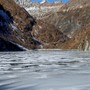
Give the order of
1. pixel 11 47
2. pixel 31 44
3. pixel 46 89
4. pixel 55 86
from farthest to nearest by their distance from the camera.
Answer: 1. pixel 31 44
2. pixel 11 47
3. pixel 55 86
4. pixel 46 89

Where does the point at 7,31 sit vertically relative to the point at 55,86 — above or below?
above

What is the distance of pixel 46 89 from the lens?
9.82m

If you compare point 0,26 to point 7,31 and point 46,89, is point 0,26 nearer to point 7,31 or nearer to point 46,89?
point 7,31

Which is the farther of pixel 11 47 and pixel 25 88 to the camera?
pixel 11 47

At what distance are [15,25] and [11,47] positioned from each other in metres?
48.7

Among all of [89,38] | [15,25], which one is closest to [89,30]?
[89,38]

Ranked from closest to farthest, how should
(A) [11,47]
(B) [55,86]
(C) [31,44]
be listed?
(B) [55,86], (A) [11,47], (C) [31,44]

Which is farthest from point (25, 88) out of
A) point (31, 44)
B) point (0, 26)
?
point (31, 44)

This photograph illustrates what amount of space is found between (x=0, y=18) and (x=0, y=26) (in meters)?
4.64

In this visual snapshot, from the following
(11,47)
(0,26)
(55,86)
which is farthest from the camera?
(0,26)

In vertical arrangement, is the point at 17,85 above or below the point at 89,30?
below

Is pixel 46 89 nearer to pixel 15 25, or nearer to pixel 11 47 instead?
pixel 11 47

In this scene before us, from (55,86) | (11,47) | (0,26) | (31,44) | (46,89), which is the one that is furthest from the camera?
(31,44)

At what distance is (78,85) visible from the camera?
35.0 feet
